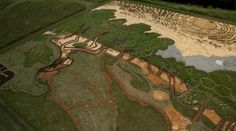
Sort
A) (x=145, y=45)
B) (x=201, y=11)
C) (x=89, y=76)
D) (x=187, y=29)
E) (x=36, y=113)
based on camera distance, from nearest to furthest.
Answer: (x=36, y=113), (x=89, y=76), (x=145, y=45), (x=187, y=29), (x=201, y=11)

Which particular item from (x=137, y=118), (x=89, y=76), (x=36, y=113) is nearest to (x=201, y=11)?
(x=89, y=76)

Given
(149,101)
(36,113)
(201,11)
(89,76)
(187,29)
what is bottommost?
(36,113)

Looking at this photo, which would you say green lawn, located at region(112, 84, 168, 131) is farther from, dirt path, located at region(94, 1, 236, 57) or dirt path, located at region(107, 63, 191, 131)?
dirt path, located at region(94, 1, 236, 57)

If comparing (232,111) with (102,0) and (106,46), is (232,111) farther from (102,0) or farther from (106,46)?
(102,0)

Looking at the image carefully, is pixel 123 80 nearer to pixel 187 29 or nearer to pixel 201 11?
pixel 187 29

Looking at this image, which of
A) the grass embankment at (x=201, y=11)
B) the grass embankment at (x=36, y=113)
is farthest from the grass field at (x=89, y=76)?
the grass embankment at (x=201, y=11)

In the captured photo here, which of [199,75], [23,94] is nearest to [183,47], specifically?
[199,75]
